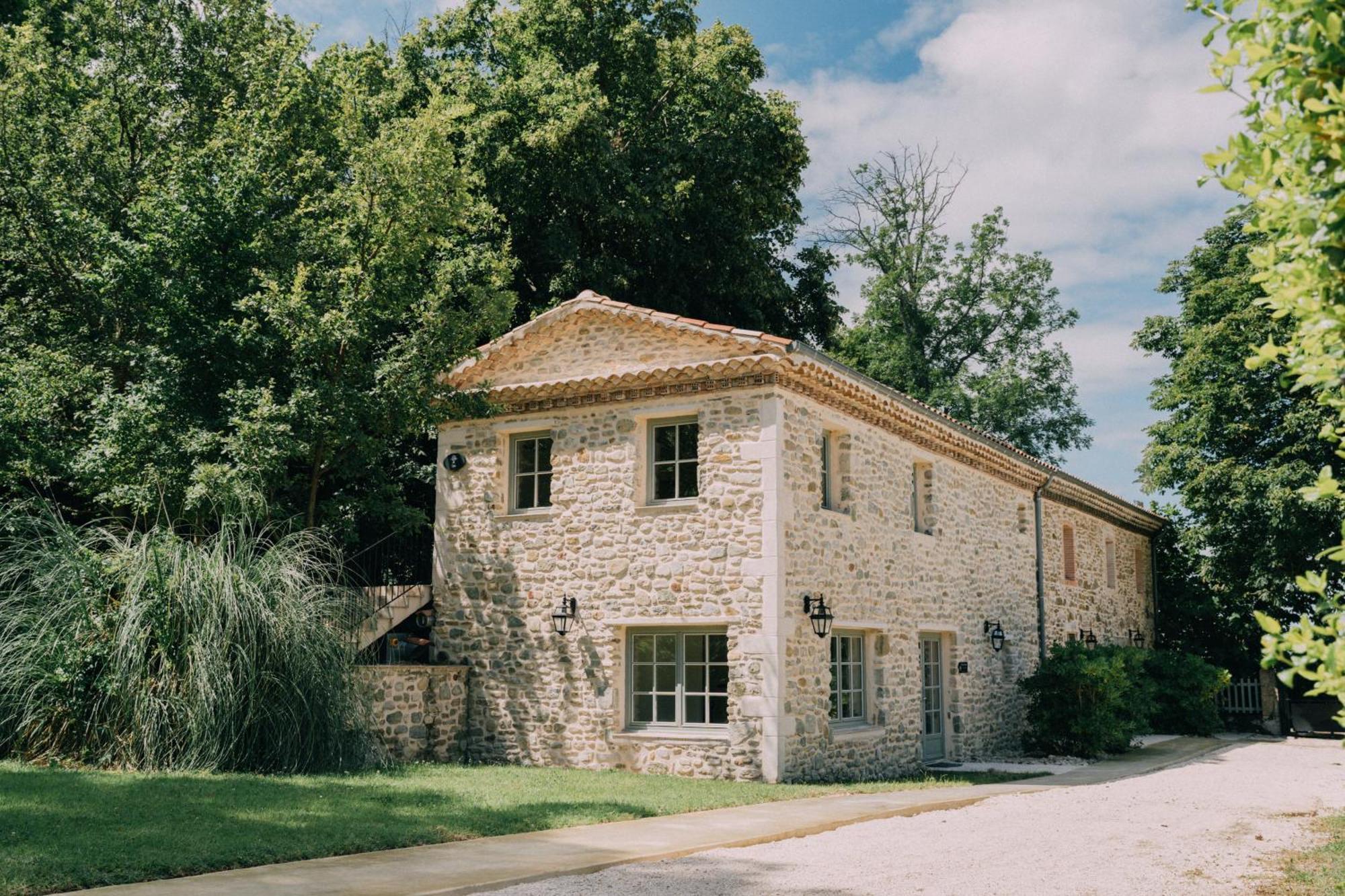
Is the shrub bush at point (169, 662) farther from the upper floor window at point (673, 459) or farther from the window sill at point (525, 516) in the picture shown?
the upper floor window at point (673, 459)

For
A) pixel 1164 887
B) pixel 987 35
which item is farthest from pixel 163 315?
pixel 1164 887

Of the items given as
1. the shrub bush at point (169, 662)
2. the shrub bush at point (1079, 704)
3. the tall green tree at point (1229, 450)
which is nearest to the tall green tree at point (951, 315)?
the tall green tree at point (1229, 450)

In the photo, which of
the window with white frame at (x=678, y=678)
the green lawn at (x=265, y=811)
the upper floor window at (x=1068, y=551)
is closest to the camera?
the green lawn at (x=265, y=811)

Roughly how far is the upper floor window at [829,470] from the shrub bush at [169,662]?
598 cm

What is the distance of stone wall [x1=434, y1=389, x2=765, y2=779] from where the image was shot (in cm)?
1255

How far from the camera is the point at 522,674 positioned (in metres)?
14.0

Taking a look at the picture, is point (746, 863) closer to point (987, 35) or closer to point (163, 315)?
point (987, 35)

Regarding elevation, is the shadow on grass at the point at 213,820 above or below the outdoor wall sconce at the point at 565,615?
below

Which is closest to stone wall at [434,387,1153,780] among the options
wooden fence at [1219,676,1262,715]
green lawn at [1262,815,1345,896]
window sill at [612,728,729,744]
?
window sill at [612,728,729,744]

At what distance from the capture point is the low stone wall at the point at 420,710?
1298cm

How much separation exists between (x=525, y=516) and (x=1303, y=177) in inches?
469

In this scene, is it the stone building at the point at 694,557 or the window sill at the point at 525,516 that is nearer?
the stone building at the point at 694,557

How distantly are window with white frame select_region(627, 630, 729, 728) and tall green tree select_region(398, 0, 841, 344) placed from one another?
7.29 metres

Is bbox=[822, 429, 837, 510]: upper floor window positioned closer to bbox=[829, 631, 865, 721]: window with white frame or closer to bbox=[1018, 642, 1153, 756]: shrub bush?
bbox=[829, 631, 865, 721]: window with white frame
